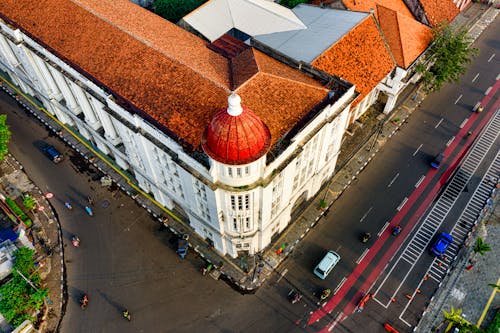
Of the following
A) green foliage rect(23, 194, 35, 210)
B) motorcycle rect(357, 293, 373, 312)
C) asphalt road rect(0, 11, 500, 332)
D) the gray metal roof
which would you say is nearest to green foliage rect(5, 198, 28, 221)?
green foliage rect(23, 194, 35, 210)

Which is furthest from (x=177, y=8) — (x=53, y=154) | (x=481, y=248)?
(x=481, y=248)

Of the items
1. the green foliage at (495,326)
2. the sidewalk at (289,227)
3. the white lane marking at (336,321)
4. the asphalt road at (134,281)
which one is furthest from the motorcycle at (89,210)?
the green foliage at (495,326)

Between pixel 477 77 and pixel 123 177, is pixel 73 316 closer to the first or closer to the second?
pixel 123 177

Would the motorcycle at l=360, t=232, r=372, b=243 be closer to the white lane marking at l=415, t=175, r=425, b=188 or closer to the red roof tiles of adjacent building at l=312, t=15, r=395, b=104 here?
the white lane marking at l=415, t=175, r=425, b=188

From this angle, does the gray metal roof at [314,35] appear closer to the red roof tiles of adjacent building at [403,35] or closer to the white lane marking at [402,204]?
the red roof tiles of adjacent building at [403,35]

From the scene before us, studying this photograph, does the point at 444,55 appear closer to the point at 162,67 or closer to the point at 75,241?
the point at 162,67

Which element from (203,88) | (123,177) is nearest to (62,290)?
(123,177)
